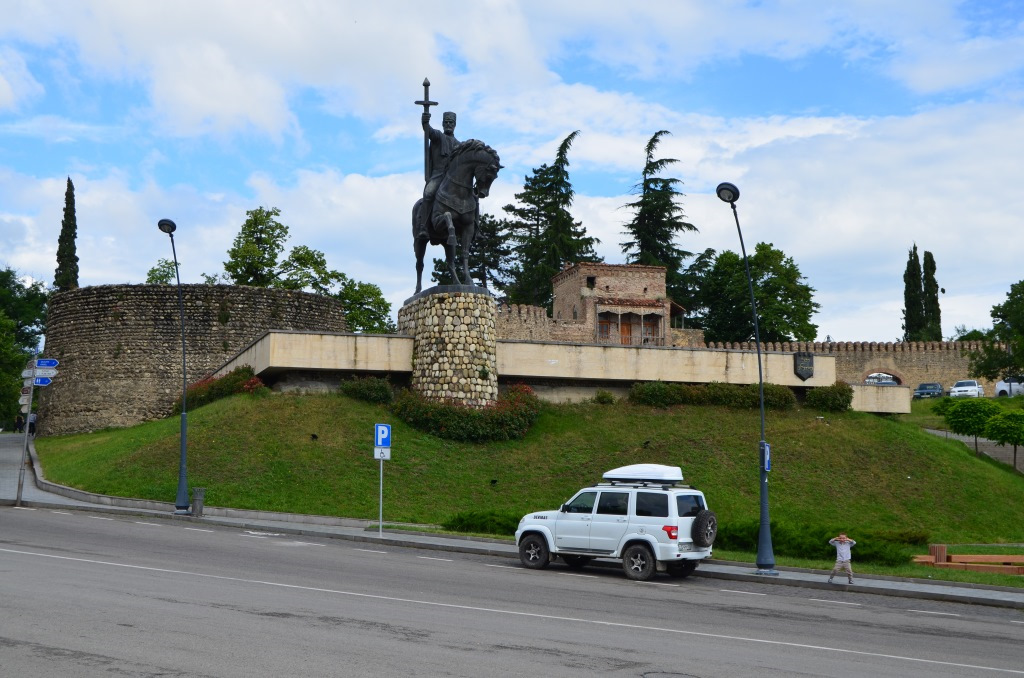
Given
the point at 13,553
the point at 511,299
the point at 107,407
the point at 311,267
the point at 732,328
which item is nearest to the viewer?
the point at 13,553

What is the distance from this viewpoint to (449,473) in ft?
116

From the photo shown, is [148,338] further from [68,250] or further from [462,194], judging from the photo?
[68,250]

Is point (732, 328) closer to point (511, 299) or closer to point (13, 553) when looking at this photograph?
point (511, 299)

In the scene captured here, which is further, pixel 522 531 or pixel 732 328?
pixel 732 328

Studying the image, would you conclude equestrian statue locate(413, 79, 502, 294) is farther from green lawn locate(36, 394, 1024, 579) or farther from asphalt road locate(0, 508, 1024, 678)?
asphalt road locate(0, 508, 1024, 678)

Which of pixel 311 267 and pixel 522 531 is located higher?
pixel 311 267

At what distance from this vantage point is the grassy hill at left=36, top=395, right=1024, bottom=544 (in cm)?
3306

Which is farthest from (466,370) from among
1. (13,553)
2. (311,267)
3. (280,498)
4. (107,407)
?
(311,267)

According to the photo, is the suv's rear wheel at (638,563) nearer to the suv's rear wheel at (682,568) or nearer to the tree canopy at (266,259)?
the suv's rear wheel at (682,568)

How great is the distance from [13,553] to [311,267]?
2205 inches

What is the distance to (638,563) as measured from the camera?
20.2 meters

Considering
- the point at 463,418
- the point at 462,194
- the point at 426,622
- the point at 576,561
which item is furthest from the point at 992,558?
the point at 462,194

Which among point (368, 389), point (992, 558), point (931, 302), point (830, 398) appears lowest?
point (992, 558)

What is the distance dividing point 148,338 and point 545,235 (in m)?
37.9
